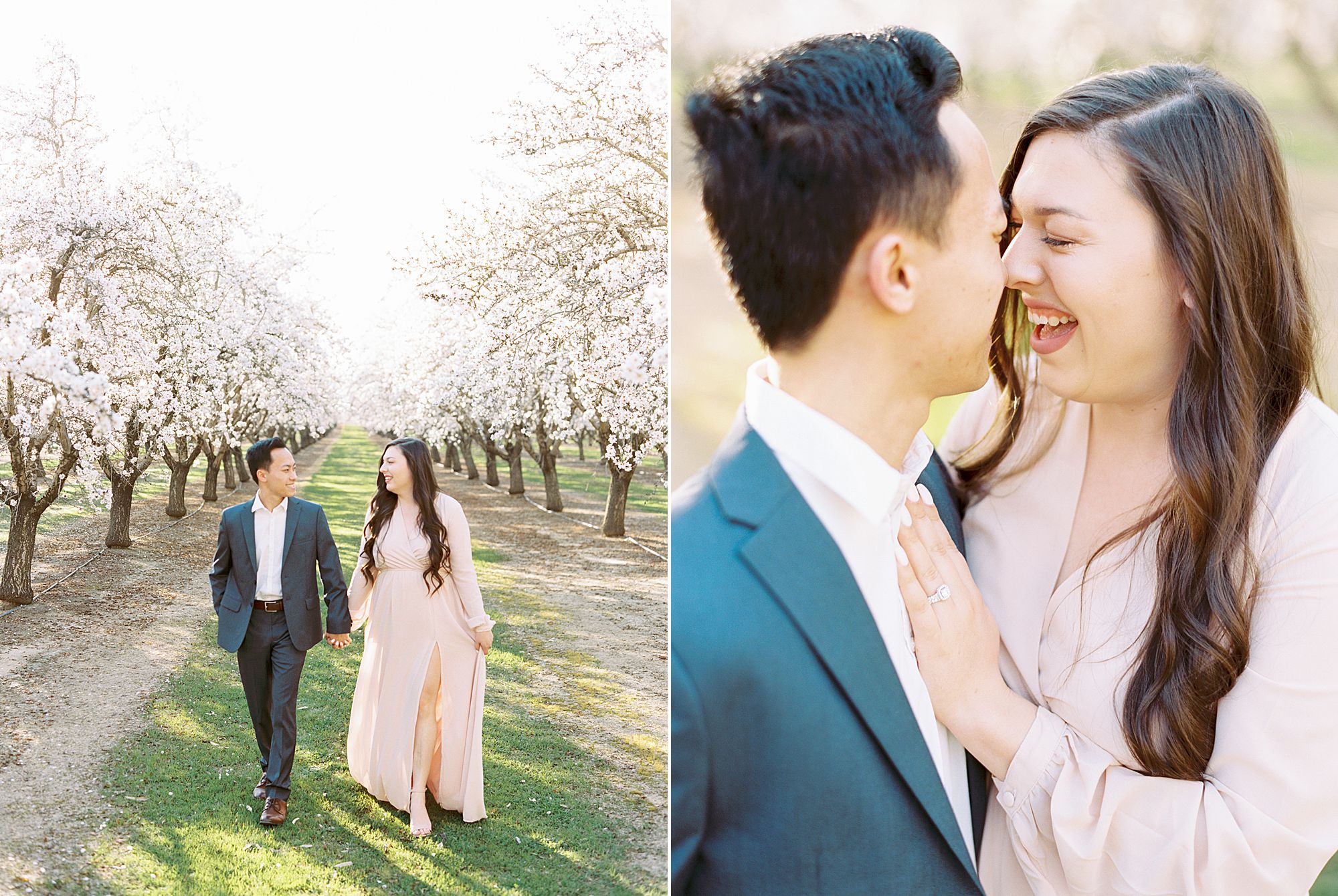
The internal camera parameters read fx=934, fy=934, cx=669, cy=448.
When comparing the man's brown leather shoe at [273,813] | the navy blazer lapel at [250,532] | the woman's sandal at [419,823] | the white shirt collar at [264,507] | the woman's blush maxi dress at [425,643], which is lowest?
the woman's sandal at [419,823]

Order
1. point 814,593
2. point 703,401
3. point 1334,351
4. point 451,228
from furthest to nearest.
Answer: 1. point 451,228
2. point 1334,351
3. point 703,401
4. point 814,593

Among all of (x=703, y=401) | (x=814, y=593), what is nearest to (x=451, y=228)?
(x=703, y=401)

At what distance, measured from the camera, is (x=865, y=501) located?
1171mm

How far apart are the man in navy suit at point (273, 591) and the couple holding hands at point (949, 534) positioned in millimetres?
1848

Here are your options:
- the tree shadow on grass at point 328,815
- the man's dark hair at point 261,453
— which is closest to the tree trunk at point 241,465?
the man's dark hair at point 261,453

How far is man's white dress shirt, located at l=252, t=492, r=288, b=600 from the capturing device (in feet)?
8.61

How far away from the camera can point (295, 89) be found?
2707 mm

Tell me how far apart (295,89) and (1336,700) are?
9.20ft

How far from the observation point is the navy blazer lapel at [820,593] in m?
1.10

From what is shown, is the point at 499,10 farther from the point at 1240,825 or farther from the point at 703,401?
the point at 1240,825

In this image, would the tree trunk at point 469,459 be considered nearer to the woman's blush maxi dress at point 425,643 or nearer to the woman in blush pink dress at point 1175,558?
the woman's blush maxi dress at point 425,643

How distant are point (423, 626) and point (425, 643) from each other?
0.05m

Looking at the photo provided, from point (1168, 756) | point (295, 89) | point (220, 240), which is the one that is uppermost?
point (295, 89)

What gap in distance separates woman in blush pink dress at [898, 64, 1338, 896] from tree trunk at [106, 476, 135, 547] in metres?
2.21
